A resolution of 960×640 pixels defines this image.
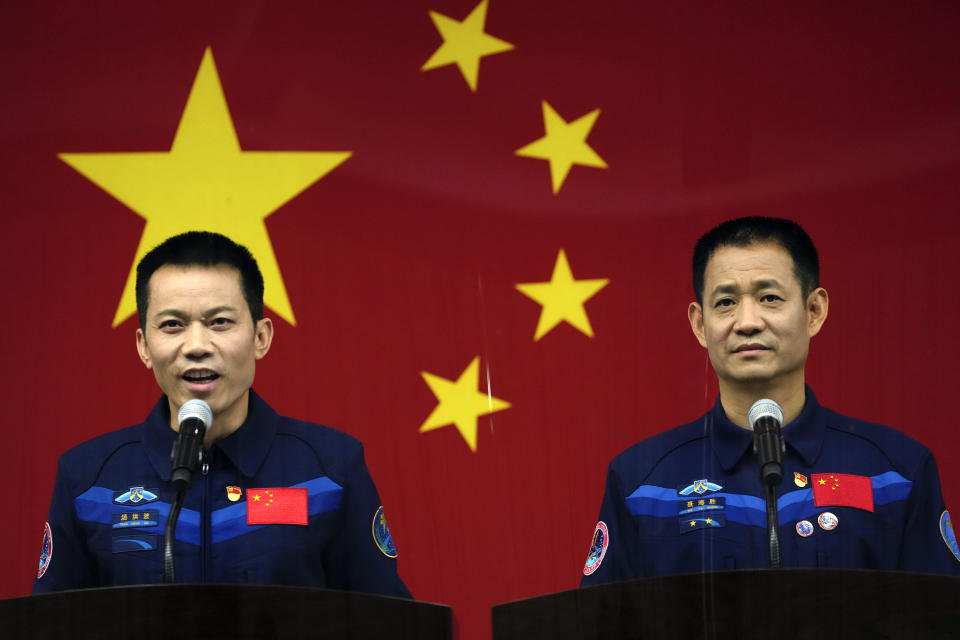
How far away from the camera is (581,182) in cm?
338

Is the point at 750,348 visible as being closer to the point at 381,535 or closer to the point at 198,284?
the point at 381,535

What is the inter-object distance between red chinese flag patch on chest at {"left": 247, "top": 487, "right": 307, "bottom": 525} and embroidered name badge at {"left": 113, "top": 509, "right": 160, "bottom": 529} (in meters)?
0.19

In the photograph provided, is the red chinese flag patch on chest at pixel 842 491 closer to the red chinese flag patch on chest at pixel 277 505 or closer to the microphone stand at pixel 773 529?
the microphone stand at pixel 773 529

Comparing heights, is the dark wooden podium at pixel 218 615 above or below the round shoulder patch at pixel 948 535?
below

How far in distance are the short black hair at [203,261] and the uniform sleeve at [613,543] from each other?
88 cm

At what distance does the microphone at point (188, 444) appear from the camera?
206 centimetres

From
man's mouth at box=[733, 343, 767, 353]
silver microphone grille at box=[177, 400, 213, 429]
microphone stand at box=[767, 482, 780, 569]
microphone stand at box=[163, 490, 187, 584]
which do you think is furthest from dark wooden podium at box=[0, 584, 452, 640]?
man's mouth at box=[733, 343, 767, 353]

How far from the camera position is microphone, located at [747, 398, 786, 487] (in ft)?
6.57

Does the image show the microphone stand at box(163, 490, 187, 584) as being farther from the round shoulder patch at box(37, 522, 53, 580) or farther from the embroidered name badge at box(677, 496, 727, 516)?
the embroidered name badge at box(677, 496, 727, 516)

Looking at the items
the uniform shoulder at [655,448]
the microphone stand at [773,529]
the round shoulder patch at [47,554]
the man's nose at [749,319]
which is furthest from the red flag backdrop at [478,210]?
the microphone stand at [773,529]

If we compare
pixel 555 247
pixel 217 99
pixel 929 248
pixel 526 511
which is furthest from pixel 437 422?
pixel 929 248

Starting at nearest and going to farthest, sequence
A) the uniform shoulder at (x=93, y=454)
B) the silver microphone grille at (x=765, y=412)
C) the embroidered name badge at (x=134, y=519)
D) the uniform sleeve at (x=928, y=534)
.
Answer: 1. the silver microphone grille at (x=765, y=412)
2. the uniform sleeve at (x=928, y=534)
3. the embroidered name badge at (x=134, y=519)
4. the uniform shoulder at (x=93, y=454)

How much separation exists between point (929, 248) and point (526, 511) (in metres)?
1.20

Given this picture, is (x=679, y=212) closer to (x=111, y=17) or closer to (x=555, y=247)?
(x=555, y=247)
